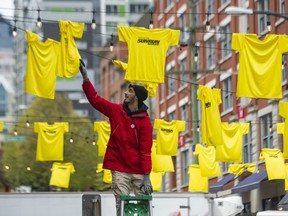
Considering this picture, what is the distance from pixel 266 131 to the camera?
174 feet

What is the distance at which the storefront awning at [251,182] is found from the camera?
50000mm

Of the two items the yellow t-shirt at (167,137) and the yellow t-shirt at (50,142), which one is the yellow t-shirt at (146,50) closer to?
the yellow t-shirt at (167,137)

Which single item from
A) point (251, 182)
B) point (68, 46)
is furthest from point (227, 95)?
point (68, 46)

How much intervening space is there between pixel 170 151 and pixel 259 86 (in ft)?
40.9

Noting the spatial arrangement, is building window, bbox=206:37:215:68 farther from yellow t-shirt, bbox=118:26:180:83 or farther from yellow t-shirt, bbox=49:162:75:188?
yellow t-shirt, bbox=118:26:180:83

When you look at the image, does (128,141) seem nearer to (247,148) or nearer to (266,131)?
(266,131)

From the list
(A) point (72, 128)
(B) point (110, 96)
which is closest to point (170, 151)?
(A) point (72, 128)

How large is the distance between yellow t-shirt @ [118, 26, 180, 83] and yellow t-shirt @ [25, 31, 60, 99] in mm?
1862

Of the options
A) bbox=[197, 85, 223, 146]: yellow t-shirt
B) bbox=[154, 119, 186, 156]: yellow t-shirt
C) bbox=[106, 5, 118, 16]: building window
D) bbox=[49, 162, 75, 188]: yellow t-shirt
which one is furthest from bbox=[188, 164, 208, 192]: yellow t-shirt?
bbox=[106, 5, 118, 16]: building window

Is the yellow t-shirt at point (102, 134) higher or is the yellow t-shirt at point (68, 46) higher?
the yellow t-shirt at point (68, 46)

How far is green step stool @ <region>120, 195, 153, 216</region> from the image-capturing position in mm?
12930

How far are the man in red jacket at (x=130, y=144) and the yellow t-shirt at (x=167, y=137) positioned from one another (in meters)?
28.8

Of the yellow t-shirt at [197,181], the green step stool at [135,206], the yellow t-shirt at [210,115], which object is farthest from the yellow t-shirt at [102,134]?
the green step stool at [135,206]

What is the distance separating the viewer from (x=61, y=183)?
5300cm
